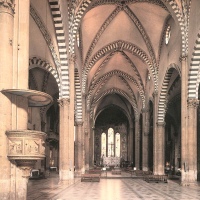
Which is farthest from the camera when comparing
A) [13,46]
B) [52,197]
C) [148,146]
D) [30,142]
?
[148,146]

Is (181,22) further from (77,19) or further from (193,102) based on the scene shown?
(77,19)

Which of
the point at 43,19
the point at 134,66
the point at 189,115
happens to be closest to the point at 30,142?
the point at 43,19

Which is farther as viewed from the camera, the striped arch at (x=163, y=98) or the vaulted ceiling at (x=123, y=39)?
the striped arch at (x=163, y=98)

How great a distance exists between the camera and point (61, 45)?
20516mm

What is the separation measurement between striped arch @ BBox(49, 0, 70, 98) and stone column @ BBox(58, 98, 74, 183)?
2.47 feet

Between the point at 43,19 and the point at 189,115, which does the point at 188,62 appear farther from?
the point at 43,19

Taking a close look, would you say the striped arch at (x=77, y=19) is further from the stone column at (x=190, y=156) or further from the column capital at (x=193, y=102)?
the stone column at (x=190, y=156)

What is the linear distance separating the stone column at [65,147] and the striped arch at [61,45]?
2.47ft

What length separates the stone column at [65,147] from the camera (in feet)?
68.5

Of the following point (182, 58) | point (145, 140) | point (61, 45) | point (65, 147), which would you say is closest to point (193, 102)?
point (182, 58)

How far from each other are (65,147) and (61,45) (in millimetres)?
5501

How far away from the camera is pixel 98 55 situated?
98.9ft

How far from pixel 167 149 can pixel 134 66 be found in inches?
524

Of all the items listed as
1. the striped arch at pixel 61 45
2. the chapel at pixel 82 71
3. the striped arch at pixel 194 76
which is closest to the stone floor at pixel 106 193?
the chapel at pixel 82 71
